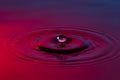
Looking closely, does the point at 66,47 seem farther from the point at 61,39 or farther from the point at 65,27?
the point at 65,27

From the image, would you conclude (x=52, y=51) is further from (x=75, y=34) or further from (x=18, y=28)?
(x=18, y=28)

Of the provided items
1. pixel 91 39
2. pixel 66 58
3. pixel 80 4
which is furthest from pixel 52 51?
pixel 80 4

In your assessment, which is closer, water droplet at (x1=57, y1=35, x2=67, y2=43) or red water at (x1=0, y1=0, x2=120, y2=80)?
red water at (x1=0, y1=0, x2=120, y2=80)

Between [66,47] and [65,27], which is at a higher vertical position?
[65,27]

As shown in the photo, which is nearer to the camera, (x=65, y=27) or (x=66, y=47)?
(x=66, y=47)

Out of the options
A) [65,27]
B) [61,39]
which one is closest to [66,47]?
[61,39]

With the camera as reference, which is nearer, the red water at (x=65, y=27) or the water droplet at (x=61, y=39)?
the red water at (x=65, y=27)
